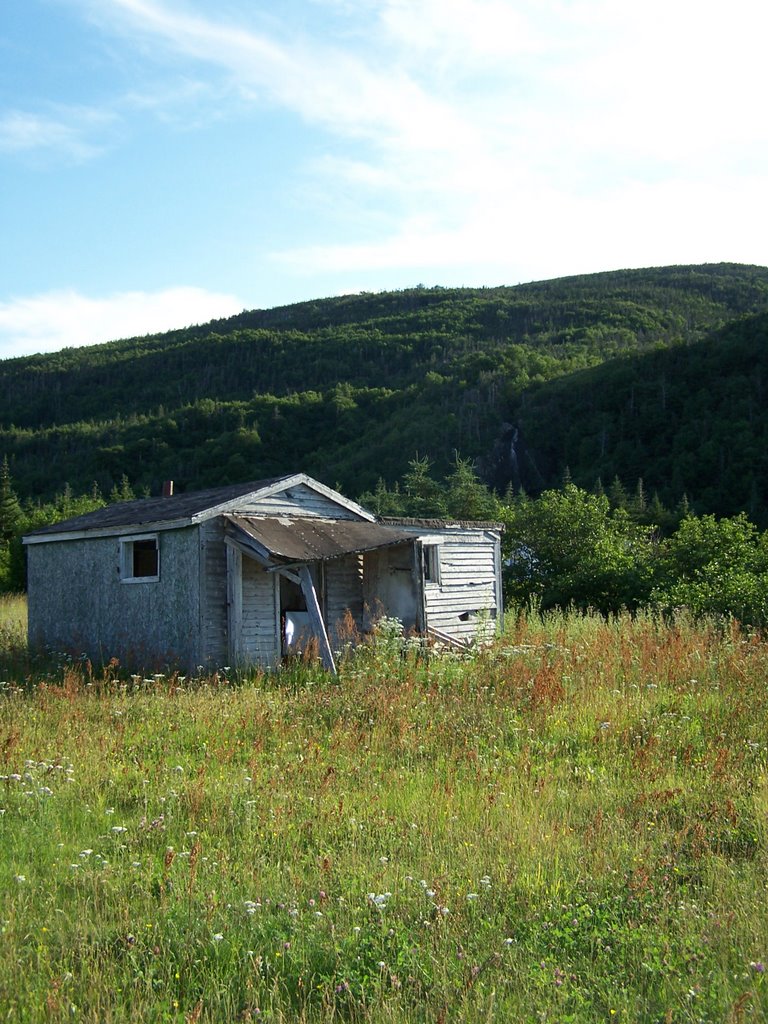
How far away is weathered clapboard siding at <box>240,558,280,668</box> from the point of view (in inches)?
604

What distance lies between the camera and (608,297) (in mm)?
121625

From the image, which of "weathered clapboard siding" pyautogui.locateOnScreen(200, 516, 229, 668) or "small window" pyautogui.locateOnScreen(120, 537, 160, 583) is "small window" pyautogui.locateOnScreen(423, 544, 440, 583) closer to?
"weathered clapboard siding" pyautogui.locateOnScreen(200, 516, 229, 668)

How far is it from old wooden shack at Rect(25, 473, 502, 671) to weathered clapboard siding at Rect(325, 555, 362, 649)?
0.08 feet

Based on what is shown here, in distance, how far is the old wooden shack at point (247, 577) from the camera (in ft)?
49.5

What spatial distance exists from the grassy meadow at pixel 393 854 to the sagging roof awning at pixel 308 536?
4.09 m

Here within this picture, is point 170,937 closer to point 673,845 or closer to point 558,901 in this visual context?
point 558,901

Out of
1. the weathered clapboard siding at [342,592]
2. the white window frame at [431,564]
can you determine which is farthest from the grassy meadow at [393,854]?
the white window frame at [431,564]

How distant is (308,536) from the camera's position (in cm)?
1575

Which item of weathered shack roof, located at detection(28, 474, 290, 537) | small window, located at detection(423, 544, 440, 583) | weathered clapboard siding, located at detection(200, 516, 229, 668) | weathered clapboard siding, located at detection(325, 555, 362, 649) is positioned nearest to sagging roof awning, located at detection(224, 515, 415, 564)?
weathered clapboard siding, located at detection(200, 516, 229, 668)

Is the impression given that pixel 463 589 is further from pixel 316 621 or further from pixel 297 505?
pixel 316 621

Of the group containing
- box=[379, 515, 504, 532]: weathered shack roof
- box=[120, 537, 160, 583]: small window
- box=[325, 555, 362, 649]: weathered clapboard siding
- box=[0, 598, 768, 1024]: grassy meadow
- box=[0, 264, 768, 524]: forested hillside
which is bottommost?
box=[0, 598, 768, 1024]: grassy meadow

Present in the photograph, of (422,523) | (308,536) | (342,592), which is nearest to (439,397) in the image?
(422,523)

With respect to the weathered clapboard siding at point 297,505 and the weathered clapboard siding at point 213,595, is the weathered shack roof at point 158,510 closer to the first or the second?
the weathered clapboard siding at point 297,505

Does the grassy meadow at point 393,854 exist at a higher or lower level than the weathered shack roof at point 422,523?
lower
